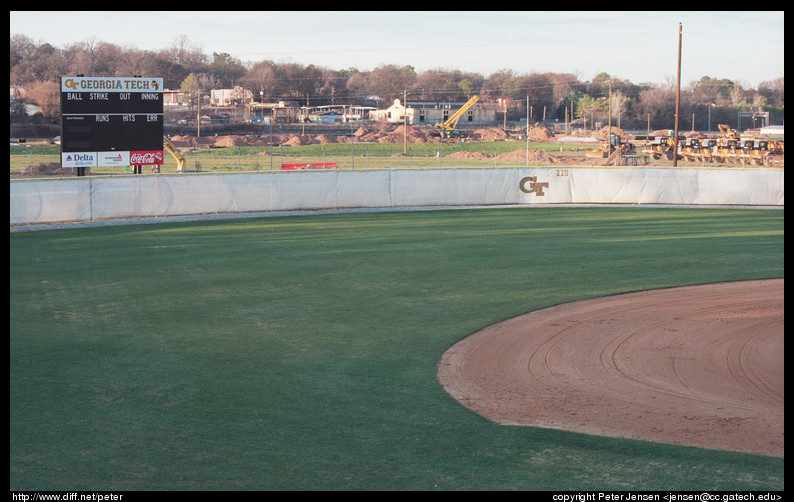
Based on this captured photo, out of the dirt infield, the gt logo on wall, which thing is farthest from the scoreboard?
the dirt infield

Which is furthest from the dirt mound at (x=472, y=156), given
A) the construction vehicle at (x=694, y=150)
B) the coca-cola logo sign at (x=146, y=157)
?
the coca-cola logo sign at (x=146, y=157)

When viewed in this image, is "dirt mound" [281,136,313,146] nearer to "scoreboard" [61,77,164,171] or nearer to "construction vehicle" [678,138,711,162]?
"construction vehicle" [678,138,711,162]

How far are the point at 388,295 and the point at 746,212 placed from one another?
2075cm

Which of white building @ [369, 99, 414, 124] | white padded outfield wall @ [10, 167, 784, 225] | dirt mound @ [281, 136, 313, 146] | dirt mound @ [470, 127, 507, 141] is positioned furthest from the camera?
white building @ [369, 99, 414, 124]

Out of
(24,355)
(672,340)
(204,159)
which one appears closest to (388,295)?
(672,340)

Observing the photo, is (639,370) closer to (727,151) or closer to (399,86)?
(727,151)

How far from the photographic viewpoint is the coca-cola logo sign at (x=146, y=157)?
2962cm

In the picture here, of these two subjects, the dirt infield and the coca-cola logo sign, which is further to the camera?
the coca-cola logo sign

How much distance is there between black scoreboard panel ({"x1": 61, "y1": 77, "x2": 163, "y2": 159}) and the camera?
2825cm

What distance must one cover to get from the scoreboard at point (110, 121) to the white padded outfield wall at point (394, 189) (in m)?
1.34

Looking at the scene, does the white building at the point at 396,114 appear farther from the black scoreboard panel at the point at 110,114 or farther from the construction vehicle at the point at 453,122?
the black scoreboard panel at the point at 110,114

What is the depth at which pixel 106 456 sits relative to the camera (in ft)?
24.1

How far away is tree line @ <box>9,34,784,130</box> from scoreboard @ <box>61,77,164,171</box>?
71.2 meters
